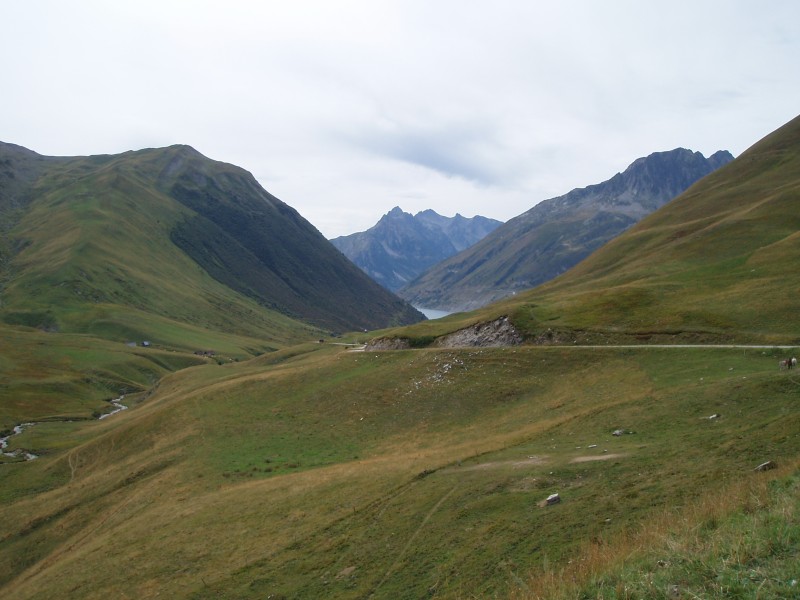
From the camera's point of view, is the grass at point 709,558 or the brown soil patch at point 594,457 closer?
the grass at point 709,558

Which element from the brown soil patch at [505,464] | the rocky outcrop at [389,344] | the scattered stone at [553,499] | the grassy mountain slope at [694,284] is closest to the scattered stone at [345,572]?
the scattered stone at [553,499]

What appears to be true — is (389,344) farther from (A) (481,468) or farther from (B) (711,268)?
(B) (711,268)

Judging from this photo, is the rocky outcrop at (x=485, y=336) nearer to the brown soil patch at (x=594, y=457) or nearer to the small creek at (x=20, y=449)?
the brown soil patch at (x=594, y=457)

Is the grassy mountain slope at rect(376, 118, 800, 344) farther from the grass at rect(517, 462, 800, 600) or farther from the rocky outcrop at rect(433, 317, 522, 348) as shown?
the grass at rect(517, 462, 800, 600)

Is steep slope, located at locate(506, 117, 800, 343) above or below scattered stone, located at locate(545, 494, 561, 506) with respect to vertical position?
above

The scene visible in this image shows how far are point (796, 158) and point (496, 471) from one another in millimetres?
146984

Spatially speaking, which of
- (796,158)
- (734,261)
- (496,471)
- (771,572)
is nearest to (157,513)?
(496,471)

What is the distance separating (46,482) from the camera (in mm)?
63844

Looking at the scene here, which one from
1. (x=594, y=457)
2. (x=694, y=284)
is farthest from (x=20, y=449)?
(x=694, y=284)

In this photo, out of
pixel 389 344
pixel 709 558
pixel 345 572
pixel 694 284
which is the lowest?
pixel 345 572

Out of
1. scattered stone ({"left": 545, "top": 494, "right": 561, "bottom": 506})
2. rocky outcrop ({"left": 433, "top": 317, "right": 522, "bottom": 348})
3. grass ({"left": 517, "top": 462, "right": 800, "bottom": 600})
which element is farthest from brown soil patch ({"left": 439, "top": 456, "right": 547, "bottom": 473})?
rocky outcrop ({"left": 433, "top": 317, "right": 522, "bottom": 348})

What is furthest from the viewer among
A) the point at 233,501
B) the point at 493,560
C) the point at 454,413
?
the point at 454,413

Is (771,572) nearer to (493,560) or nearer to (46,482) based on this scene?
(493,560)

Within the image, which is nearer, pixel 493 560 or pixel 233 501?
pixel 493 560
